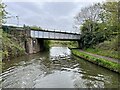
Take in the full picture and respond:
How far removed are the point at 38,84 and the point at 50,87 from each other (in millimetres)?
1048

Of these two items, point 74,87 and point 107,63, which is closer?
point 74,87

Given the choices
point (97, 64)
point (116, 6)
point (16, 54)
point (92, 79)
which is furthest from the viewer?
point (16, 54)

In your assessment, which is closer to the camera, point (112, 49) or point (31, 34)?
point (112, 49)

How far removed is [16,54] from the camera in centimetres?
2634

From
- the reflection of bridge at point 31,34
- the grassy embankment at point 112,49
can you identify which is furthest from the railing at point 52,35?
the grassy embankment at point 112,49

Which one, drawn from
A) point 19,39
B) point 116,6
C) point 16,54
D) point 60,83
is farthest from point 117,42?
point 19,39

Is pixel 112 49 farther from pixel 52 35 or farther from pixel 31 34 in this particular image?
pixel 52 35

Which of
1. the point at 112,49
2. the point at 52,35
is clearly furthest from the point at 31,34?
the point at 112,49

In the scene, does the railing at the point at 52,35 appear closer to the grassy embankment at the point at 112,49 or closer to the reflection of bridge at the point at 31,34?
the reflection of bridge at the point at 31,34

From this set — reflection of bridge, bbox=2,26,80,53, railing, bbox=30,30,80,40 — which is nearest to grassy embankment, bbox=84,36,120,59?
reflection of bridge, bbox=2,26,80,53

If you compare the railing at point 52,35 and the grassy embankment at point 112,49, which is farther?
the railing at point 52,35

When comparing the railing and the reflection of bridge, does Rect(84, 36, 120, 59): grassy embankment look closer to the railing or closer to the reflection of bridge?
the reflection of bridge

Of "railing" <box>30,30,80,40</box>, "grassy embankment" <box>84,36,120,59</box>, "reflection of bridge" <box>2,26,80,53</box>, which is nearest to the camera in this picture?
"grassy embankment" <box>84,36,120,59</box>

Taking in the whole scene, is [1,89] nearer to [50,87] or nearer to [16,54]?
[50,87]
